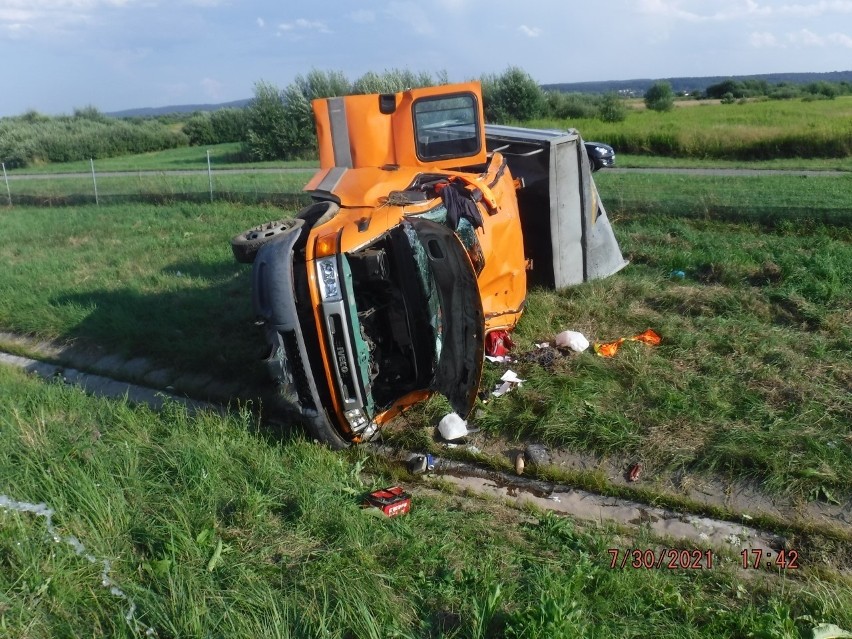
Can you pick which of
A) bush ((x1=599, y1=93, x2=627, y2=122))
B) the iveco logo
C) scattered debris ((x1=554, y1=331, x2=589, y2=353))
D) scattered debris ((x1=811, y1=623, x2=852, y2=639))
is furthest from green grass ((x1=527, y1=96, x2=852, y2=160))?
scattered debris ((x1=811, y1=623, x2=852, y2=639))

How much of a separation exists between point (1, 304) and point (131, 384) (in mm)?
3499

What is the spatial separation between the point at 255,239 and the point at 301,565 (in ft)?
8.13

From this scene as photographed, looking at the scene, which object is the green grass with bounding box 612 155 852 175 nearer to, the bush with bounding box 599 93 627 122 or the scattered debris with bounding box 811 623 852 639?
the bush with bounding box 599 93 627 122

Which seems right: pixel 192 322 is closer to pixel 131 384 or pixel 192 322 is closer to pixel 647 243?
pixel 131 384

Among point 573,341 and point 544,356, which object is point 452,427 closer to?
point 544,356

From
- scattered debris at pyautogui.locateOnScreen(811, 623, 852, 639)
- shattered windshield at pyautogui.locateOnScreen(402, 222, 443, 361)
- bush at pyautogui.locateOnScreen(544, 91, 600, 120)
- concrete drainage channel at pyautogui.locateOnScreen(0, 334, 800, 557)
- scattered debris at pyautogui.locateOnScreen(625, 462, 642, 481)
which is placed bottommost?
concrete drainage channel at pyautogui.locateOnScreen(0, 334, 800, 557)

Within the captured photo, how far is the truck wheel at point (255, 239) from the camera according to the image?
5.32 meters

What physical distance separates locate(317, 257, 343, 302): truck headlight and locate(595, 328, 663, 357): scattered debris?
8.87 feet

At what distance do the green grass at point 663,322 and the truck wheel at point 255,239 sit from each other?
180cm

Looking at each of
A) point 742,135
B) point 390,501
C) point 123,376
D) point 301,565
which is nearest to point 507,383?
point 390,501

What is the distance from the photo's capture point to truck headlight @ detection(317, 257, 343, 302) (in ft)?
16.2

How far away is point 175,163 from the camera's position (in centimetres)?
3506

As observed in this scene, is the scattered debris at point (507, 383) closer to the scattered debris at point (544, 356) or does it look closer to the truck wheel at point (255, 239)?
the scattered debris at point (544, 356)

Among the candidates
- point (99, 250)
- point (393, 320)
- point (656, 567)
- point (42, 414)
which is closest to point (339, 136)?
point (393, 320)
